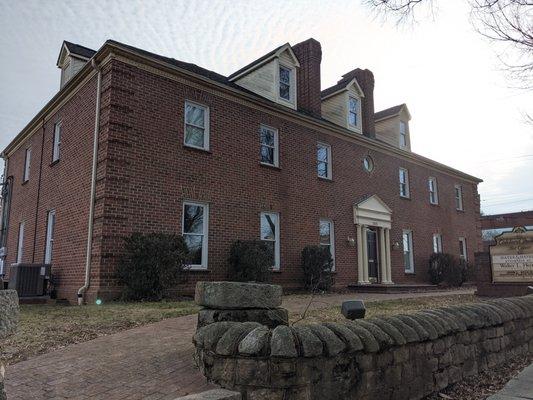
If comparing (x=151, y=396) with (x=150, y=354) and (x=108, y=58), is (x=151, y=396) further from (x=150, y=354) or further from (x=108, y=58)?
(x=108, y=58)

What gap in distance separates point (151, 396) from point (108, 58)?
31.6 ft

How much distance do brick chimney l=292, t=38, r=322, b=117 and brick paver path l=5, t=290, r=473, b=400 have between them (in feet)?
42.2

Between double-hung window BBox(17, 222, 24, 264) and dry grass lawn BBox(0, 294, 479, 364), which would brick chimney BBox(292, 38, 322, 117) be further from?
double-hung window BBox(17, 222, 24, 264)

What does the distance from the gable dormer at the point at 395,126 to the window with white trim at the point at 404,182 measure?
1458 millimetres

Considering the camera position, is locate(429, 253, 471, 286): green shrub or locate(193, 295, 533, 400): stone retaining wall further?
locate(429, 253, 471, 286): green shrub

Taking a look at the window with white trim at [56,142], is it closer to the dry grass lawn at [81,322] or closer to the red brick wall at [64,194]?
the red brick wall at [64,194]

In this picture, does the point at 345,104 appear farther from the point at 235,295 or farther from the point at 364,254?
the point at 235,295

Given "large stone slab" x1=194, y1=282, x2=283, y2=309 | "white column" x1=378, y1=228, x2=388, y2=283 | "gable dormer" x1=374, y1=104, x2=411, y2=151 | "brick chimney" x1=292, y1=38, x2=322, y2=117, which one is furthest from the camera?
"gable dormer" x1=374, y1=104, x2=411, y2=151

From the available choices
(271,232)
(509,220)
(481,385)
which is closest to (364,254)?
(271,232)

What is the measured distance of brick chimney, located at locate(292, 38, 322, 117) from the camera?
17250 mm

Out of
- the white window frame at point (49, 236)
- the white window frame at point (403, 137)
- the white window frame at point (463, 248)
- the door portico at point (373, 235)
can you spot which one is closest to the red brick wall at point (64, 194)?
the white window frame at point (49, 236)

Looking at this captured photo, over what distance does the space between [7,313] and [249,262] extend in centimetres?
1054

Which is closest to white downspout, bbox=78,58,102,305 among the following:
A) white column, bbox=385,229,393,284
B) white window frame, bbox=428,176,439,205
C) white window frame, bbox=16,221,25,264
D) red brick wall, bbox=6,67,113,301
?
red brick wall, bbox=6,67,113,301

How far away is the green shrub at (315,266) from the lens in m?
14.5
